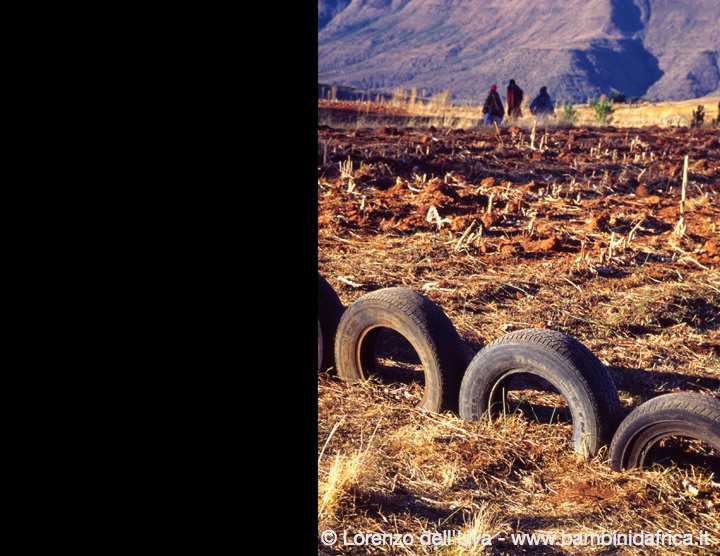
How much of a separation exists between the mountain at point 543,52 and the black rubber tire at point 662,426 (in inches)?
4579

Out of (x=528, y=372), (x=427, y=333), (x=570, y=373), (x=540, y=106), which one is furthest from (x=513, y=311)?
(x=540, y=106)

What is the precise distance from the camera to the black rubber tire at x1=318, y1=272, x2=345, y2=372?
464cm

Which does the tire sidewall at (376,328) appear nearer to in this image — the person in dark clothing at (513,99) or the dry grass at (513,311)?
the dry grass at (513,311)

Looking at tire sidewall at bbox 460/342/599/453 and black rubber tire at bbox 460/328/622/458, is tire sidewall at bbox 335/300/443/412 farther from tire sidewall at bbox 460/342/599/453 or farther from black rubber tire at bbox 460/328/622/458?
black rubber tire at bbox 460/328/622/458

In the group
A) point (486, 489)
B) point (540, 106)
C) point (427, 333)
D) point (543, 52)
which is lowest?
point (486, 489)

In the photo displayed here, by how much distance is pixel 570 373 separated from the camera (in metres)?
3.56

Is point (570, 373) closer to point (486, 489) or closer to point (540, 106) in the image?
point (486, 489)

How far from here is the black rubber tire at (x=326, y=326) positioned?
464 cm

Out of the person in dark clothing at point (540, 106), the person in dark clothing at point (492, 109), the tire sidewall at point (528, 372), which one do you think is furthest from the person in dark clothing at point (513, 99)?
the tire sidewall at point (528, 372)

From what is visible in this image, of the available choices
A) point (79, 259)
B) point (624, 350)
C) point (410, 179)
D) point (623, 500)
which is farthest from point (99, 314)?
point (410, 179)

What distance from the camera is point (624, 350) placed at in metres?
5.23

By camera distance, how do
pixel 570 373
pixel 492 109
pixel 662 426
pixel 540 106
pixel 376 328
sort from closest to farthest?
pixel 662 426 → pixel 570 373 → pixel 376 328 → pixel 492 109 → pixel 540 106

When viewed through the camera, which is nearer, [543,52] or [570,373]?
[570,373]

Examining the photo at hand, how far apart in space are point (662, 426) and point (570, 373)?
0.49 metres
